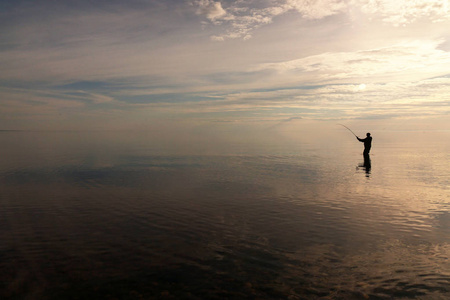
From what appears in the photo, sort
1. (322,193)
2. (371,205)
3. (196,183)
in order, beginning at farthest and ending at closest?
1. (196,183)
2. (322,193)
3. (371,205)

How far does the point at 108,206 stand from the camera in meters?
14.0

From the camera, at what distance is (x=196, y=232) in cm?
1055

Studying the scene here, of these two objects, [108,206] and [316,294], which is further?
[108,206]

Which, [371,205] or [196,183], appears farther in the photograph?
[196,183]

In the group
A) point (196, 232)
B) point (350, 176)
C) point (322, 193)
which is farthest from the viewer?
point (350, 176)

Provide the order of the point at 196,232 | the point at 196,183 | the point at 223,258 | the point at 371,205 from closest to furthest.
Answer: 1. the point at 223,258
2. the point at 196,232
3. the point at 371,205
4. the point at 196,183

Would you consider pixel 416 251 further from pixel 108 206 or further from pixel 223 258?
pixel 108 206

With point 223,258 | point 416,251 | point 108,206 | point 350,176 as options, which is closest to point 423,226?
point 416,251

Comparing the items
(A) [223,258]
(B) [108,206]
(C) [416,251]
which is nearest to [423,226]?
(C) [416,251]

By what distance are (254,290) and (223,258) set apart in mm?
1799

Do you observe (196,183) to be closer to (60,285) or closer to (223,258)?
(223,258)

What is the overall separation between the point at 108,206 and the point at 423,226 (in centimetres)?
1289

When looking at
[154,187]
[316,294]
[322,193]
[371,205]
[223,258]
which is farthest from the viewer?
[154,187]

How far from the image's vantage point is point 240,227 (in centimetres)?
1109
